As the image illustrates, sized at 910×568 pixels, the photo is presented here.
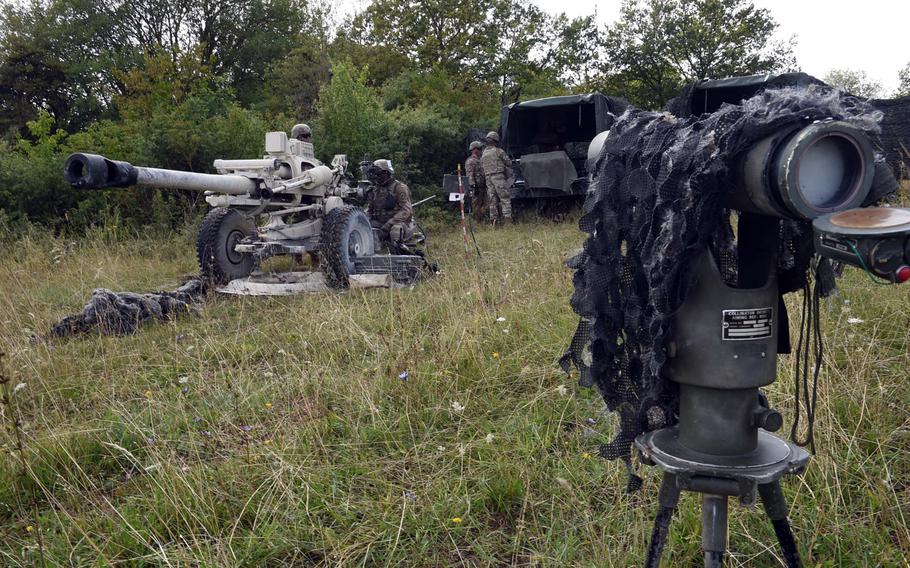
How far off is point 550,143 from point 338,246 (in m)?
7.45

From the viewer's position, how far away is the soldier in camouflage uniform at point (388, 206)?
7996 millimetres

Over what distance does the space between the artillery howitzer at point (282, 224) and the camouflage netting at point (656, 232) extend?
5004 millimetres

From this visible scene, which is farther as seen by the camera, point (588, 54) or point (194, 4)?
point (588, 54)

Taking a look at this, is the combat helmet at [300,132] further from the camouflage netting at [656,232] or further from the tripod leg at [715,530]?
the tripod leg at [715,530]

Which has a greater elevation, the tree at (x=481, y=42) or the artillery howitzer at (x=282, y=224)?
the tree at (x=481, y=42)

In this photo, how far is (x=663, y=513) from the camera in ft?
4.26

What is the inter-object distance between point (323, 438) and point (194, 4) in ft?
76.9

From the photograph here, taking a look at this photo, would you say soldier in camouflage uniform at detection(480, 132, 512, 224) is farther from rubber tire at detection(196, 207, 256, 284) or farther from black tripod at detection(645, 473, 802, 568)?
black tripod at detection(645, 473, 802, 568)

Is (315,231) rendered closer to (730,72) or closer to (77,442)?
(77,442)

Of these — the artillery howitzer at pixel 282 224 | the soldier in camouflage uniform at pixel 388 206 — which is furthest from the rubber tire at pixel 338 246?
the soldier in camouflage uniform at pixel 388 206

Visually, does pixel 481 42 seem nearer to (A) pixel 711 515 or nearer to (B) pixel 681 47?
(B) pixel 681 47

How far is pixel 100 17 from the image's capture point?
21297 mm

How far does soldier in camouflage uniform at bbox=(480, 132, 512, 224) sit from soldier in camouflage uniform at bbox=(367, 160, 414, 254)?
3.64m

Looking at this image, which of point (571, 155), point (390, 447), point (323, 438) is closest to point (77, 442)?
point (323, 438)
